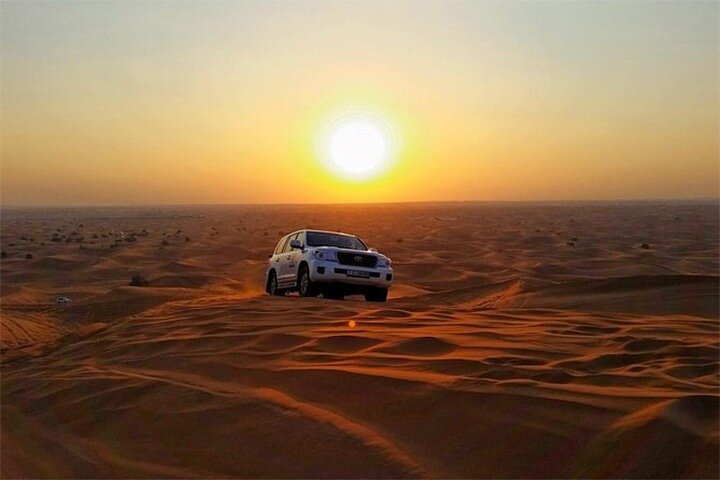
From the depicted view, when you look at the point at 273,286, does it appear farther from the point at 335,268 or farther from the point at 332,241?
the point at 335,268

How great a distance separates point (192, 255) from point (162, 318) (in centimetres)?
2393

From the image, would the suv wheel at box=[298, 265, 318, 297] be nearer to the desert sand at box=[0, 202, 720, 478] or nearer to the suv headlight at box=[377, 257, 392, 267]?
the suv headlight at box=[377, 257, 392, 267]

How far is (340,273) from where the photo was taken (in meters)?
15.2

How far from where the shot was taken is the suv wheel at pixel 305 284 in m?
15.4

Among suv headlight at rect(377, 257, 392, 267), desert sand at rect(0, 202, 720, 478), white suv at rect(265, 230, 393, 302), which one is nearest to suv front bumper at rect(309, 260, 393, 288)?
white suv at rect(265, 230, 393, 302)

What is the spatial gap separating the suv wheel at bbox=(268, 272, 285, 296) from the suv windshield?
5.93 feet

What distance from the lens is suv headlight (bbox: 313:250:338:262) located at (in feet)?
50.1

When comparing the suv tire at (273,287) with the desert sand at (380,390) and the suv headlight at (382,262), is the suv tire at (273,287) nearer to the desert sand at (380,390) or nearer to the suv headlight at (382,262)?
the suv headlight at (382,262)

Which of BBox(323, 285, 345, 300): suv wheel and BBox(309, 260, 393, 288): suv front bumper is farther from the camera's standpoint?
BBox(323, 285, 345, 300): suv wheel

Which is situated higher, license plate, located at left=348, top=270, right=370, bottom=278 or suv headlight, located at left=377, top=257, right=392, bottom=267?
suv headlight, located at left=377, top=257, right=392, bottom=267

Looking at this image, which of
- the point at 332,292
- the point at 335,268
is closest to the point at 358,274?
the point at 335,268

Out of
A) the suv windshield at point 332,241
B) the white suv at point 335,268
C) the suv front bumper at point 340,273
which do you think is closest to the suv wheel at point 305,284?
the white suv at point 335,268

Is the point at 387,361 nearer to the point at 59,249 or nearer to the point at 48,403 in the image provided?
the point at 48,403

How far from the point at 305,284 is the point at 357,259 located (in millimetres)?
1286
